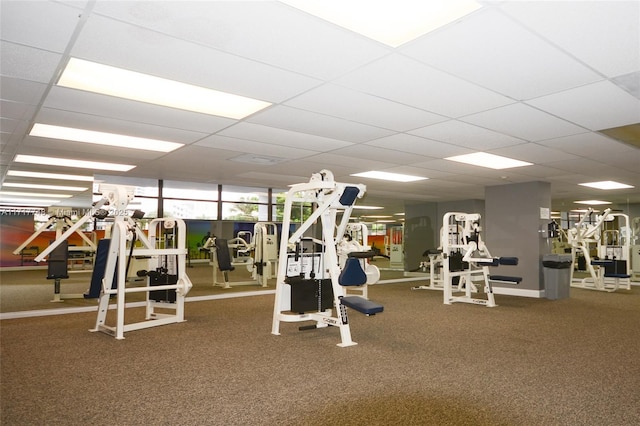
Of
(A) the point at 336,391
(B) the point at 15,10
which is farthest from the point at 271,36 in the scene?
(A) the point at 336,391

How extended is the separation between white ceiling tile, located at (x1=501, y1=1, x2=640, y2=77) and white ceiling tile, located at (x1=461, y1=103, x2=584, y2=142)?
105 cm

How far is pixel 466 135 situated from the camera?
15.8ft

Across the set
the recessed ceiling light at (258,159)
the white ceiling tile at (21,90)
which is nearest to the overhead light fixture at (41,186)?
the recessed ceiling light at (258,159)

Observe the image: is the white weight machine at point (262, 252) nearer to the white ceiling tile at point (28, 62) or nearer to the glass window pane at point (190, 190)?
the glass window pane at point (190, 190)

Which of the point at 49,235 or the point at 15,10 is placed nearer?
the point at 15,10

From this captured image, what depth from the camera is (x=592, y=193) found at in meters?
10.5

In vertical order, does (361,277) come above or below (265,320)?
above

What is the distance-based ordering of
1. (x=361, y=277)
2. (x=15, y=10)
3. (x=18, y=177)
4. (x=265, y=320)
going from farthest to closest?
(x=18, y=177) → (x=265, y=320) → (x=361, y=277) → (x=15, y=10)

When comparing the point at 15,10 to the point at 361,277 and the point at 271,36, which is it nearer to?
the point at 271,36

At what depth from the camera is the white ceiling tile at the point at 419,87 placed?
117 inches

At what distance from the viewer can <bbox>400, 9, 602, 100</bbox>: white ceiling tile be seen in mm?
2420

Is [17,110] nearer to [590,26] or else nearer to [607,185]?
[590,26]

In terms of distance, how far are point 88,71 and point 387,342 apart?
3.77 meters

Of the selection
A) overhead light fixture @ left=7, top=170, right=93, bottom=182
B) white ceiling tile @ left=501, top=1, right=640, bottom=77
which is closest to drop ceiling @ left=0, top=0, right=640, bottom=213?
white ceiling tile @ left=501, top=1, right=640, bottom=77
